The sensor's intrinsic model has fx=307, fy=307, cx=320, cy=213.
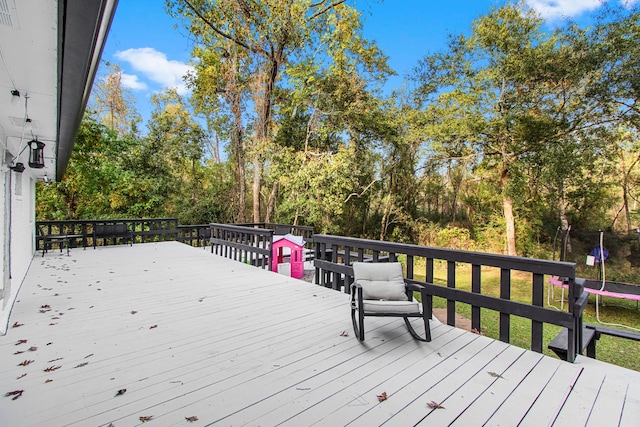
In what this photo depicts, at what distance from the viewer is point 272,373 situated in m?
2.15

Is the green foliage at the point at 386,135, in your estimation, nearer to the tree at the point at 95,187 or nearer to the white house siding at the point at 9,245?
the tree at the point at 95,187

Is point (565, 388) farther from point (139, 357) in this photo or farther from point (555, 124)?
point (555, 124)

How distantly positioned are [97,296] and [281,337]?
9.39 feet

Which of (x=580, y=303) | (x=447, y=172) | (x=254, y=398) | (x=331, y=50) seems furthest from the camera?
(x=447, y=172)

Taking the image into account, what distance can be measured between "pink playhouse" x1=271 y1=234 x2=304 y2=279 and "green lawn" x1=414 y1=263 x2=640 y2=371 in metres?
3.29

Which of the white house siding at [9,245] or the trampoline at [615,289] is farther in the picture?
the trampoline at [615,289]

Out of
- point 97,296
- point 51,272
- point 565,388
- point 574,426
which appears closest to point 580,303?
point 565,388

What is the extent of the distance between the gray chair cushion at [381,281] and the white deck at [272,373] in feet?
1.07

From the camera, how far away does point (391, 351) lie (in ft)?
8.26

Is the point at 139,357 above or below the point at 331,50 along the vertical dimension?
below

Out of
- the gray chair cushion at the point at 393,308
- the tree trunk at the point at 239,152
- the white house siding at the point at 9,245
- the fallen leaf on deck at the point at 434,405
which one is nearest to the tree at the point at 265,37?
the tree trunk at the point at 239,152

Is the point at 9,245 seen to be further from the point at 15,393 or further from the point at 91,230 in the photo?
the point at 91,230

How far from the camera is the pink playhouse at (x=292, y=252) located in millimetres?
5750

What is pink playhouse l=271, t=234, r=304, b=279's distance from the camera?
5750 millimetres
